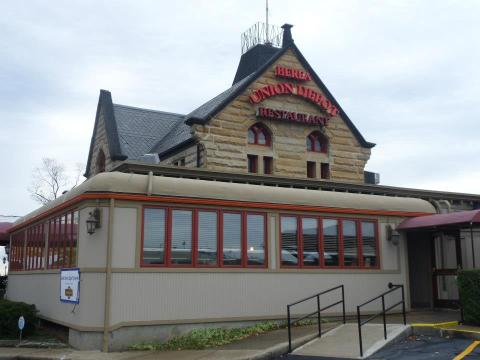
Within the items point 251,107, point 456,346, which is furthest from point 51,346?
point 251,107

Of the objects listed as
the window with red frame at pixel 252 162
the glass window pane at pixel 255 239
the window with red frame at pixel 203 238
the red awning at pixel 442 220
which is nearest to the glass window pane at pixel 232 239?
the window with red frame at pixel 203 238

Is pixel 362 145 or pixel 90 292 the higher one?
pixel 362 145

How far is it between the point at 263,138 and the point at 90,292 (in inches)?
474

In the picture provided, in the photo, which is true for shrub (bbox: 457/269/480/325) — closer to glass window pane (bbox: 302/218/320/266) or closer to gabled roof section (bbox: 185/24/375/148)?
glass window pane (bbox: 302/218/320/266)

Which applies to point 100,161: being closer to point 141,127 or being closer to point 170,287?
point 141,127

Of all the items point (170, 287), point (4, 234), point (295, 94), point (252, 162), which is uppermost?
point (295, 94)

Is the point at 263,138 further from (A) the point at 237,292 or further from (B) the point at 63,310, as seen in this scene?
(B) the point at 63,310

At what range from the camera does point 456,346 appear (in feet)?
36.6

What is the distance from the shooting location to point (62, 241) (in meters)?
13.9

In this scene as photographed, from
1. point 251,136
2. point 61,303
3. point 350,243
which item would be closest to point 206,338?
point 61,303

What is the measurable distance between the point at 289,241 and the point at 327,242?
1159 mm

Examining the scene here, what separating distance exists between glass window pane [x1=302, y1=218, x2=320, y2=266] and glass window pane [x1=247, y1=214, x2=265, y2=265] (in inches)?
47.3

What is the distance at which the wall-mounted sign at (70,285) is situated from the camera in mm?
12336

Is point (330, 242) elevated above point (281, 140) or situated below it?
below
